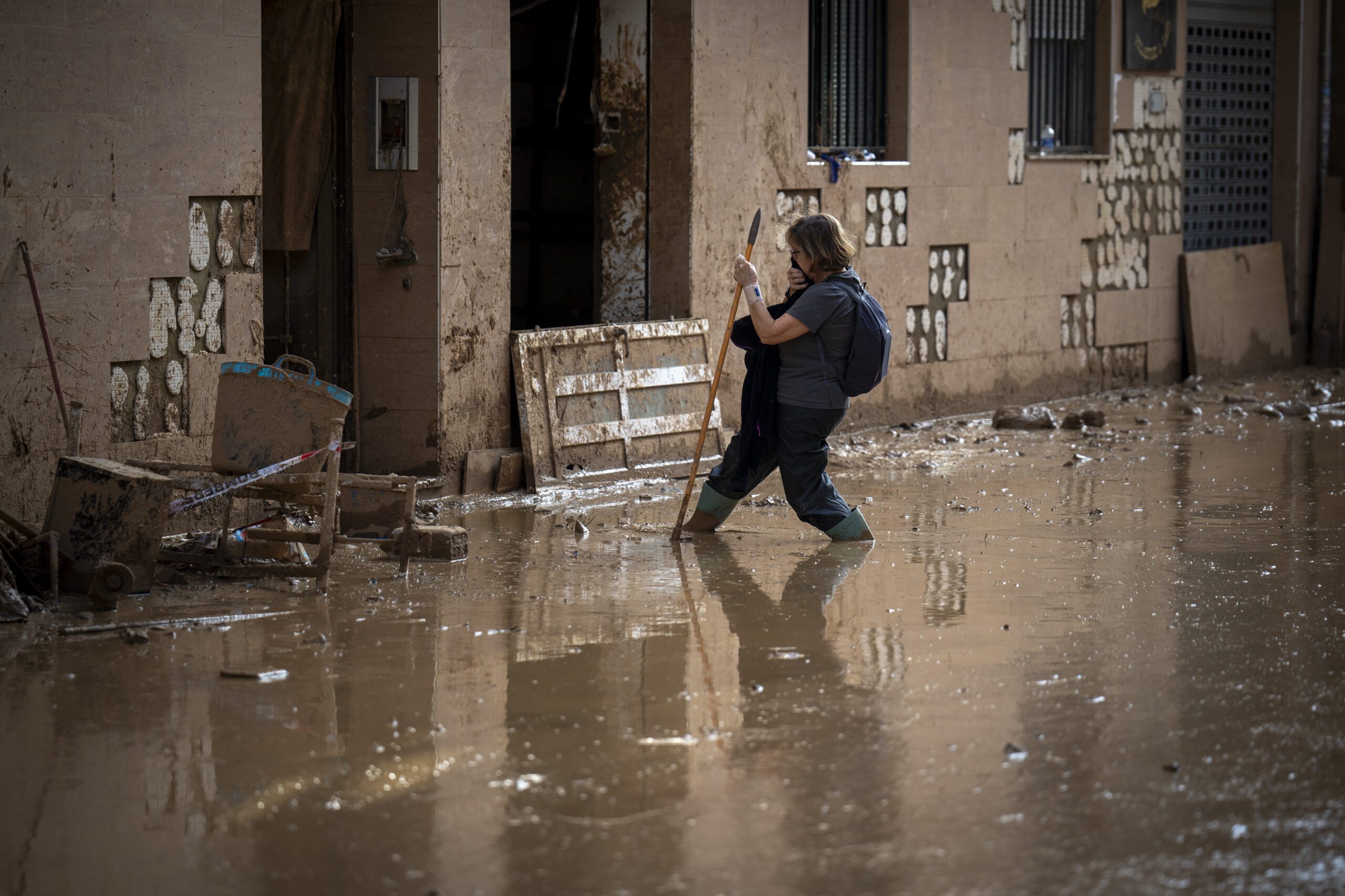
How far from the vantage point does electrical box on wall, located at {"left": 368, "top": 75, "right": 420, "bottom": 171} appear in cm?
882

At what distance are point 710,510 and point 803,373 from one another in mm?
865

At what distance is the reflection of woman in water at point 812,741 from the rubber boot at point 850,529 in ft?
2.70

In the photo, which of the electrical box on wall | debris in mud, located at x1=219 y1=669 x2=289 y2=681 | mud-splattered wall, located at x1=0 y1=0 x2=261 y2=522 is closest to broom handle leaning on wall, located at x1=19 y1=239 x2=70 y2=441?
mud-splattered wall, located at x1=0 y1=0 x2=261 y2=522

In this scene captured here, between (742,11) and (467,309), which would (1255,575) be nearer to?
(467,309)

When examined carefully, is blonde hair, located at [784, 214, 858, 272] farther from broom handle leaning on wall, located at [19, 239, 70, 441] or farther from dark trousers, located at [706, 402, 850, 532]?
broom handle leaning on wall, located at [19, 239, 70, 441]

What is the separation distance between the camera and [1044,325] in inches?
536

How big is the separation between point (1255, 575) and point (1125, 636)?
139 cm

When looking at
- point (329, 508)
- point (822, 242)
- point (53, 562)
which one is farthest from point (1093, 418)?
point (53, 562)

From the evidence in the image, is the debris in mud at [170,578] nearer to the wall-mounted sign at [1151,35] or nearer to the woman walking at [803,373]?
the woman walking at [803,373]

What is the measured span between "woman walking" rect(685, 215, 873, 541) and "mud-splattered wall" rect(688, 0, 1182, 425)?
3114 millimetres

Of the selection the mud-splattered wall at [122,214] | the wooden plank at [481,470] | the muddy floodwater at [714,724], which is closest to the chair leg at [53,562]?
the muddy floodwater at [714,724]

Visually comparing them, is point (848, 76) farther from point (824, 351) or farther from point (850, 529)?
point (850, 529)

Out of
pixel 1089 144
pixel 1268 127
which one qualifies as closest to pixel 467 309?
pixel 1089 144

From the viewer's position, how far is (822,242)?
7367 mm
